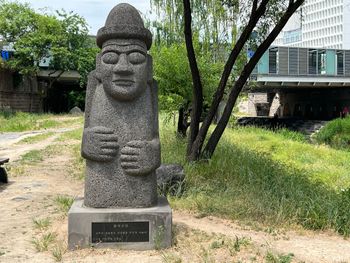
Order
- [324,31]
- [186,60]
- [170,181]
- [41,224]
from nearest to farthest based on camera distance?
1. [41,224]
2. [170,181]
3. [186,60]
4. [324,31]

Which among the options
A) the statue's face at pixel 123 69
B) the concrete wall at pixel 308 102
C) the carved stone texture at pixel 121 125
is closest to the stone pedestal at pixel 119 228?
the carved stone texture at pixel 121 125

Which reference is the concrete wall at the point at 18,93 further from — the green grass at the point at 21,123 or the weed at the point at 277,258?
the weed at the point at 277,258

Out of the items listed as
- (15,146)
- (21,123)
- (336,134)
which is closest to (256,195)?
(15,146)

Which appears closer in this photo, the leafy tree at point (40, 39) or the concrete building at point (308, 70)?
the leafy tree at point (40, 39)

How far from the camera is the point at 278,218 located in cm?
617

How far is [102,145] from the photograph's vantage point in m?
5.18

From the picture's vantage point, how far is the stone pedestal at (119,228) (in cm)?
499

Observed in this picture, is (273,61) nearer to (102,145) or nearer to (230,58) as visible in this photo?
(230,58)

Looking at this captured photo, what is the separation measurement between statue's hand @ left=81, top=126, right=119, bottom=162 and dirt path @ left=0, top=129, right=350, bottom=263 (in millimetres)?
971

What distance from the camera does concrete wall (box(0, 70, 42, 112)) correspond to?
30.3 meters

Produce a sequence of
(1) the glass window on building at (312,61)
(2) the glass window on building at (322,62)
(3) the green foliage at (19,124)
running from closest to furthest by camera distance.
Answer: (3) the green foliage at (19,124) < (1) the glass window on building at (312,61) < (2) the glass window on building at (322,62)

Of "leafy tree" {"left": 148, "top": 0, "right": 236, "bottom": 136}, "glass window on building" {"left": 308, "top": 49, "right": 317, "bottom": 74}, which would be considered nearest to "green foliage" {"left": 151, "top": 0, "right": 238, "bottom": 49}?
"leafy tree" {"left": 148, "top": 0, "right": 236, "bottom": 136}

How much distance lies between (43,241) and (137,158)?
1353mm

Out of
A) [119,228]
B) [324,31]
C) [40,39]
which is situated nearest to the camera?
[119,228]
